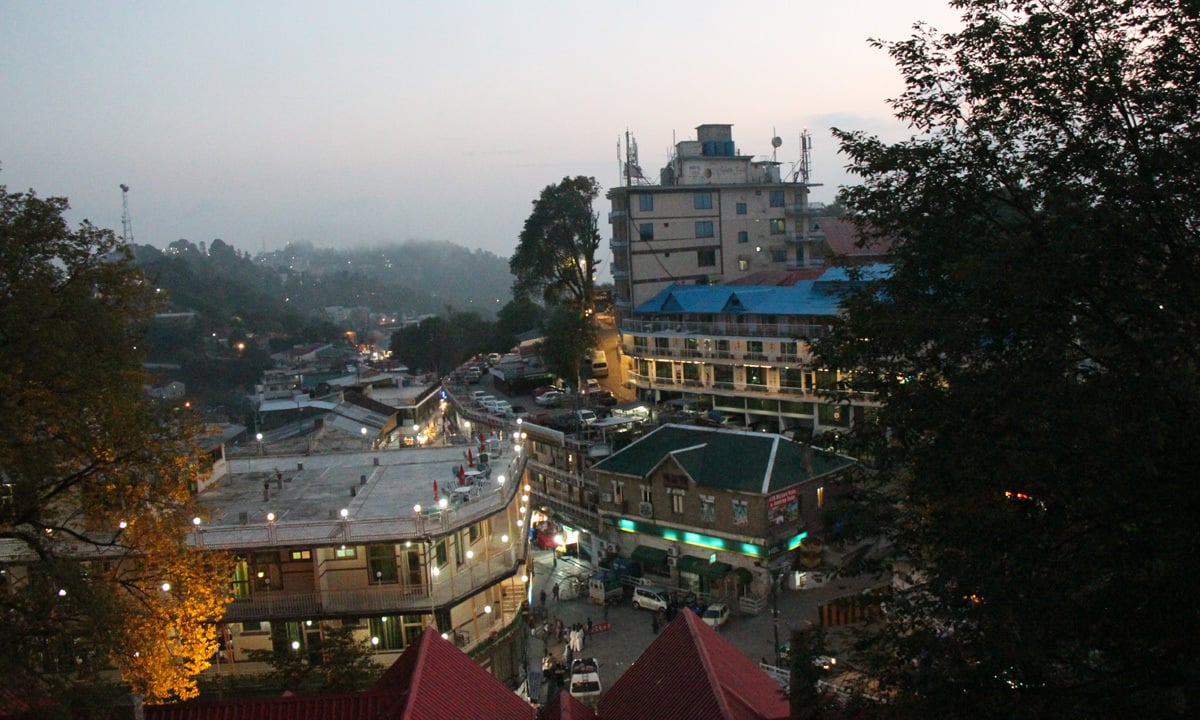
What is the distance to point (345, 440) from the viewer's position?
31969 millimetres

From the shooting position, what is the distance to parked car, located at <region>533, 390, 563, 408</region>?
41.6 m

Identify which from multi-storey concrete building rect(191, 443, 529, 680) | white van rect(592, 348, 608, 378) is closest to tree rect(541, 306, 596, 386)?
white van rect(592, 348, 608, 378)

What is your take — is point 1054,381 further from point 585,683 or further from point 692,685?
point 585,683

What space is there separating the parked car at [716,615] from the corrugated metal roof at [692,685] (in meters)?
9.09

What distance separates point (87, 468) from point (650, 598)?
1648 centimetres

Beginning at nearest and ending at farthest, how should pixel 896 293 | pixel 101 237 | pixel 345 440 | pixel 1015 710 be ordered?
pixel 1015 710 < pixel 896 293 < pixel 101 237 < pixel 345 440

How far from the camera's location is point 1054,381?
657cm

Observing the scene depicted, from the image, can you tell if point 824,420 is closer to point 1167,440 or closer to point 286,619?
point 286,619

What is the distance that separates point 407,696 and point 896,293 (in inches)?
325

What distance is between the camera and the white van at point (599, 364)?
1930 inches

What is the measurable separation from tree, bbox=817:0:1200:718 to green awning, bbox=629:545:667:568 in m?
18.8

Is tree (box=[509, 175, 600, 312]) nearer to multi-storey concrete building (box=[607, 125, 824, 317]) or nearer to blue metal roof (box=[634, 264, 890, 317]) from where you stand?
multi-storey concrete building (box=[607, 125, 824, 317])

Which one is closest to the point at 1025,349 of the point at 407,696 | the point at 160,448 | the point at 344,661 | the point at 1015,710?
the point at 1015,710

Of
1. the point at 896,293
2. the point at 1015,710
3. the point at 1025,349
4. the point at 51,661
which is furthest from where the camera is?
the point at 51,661
